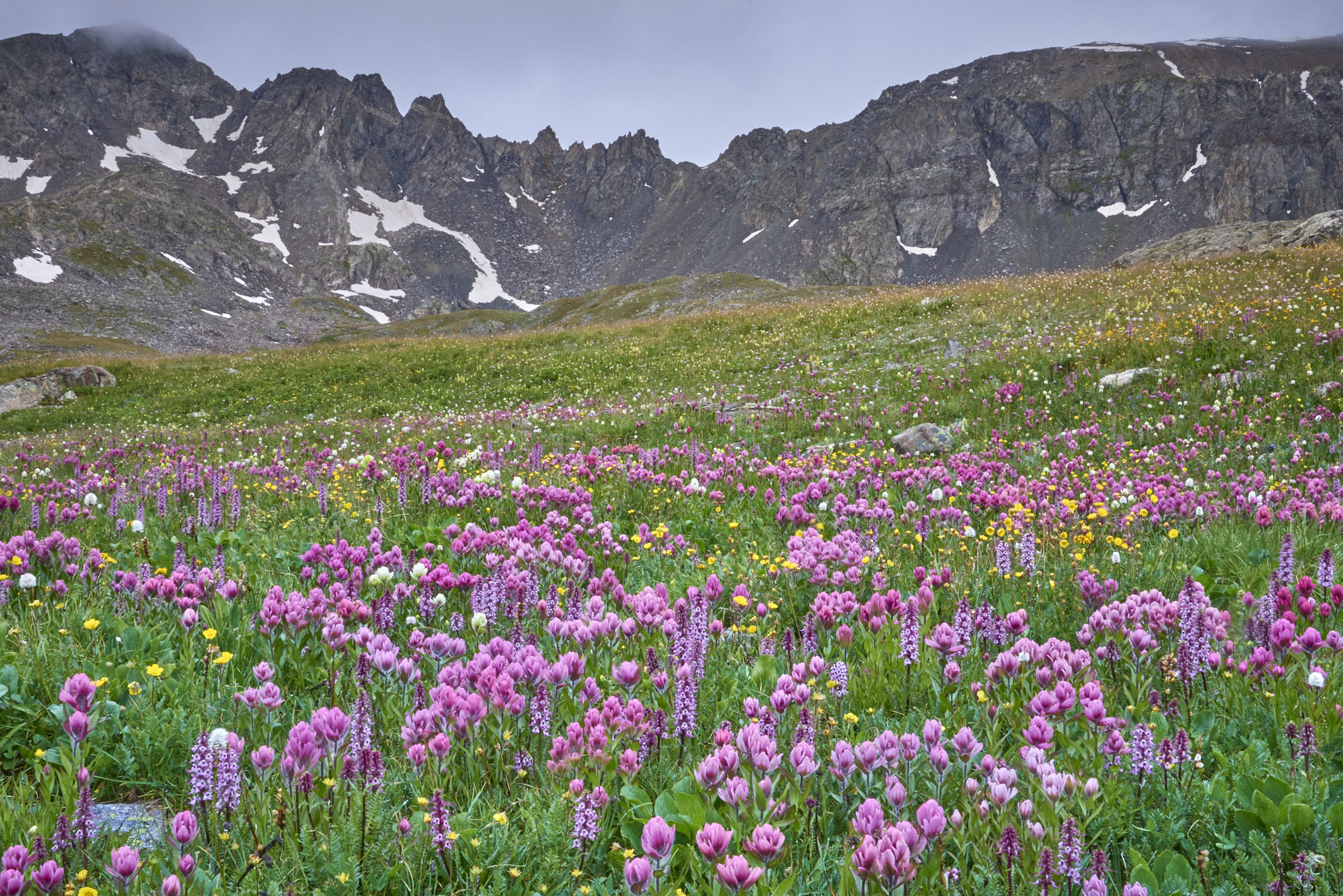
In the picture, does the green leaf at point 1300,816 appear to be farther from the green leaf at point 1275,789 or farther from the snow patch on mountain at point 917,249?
the snow patch on mountain at point 917,249

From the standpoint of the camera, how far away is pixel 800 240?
7185 inches

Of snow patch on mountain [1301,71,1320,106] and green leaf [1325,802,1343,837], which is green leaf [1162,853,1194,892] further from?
snow patch on mountain [1301,71,1320,106]

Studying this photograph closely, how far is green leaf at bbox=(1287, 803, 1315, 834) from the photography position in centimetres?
222

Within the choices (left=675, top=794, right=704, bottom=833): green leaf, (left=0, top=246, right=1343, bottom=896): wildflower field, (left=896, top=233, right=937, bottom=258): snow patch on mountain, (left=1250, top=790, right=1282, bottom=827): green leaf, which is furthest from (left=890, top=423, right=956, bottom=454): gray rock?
(left=896, top=233, right=937, bottom=258): snow patch on mountain

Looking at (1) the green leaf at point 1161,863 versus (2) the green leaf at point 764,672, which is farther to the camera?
(2) the green leaf at point 764,672

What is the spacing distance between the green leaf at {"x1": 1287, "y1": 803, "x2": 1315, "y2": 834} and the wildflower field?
14mm

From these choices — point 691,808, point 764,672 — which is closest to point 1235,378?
point 764,672

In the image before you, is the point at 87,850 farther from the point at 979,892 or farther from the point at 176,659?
the point at 979,892

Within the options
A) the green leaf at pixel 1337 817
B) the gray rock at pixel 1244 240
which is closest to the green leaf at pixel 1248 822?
the green leaf at pixel 1337 817

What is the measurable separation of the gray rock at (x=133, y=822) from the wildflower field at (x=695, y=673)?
1.1 inches

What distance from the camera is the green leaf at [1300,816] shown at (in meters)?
2.22

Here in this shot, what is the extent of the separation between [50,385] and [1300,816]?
35.6 metres

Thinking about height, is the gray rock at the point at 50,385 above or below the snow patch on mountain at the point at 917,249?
below

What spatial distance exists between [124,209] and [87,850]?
19613 centimetres
